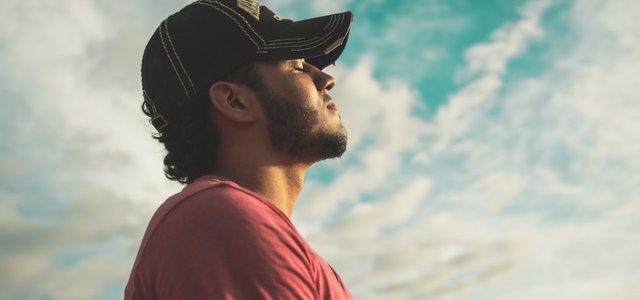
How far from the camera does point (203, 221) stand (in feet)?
8.66

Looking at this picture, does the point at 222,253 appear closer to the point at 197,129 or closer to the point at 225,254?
the point at 225,254

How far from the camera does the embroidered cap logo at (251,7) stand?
13.7 ft

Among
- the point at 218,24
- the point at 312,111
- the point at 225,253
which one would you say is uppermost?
the point at 218,24

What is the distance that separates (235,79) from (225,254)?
1792mm

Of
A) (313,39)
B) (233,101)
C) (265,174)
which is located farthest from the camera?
(313,39)

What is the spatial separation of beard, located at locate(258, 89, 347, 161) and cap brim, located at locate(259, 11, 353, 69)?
30cm

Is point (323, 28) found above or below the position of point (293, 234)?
above

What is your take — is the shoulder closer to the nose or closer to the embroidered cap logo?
the nose

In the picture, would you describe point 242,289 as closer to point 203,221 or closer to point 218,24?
point 203,221

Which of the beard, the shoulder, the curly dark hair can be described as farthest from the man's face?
the shoulder

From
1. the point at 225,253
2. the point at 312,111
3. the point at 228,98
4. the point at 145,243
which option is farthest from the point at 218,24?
the point at 225,253

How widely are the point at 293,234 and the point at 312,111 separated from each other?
1426 mm

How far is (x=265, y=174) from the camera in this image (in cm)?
385

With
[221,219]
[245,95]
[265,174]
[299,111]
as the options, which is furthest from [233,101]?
[221,219]
